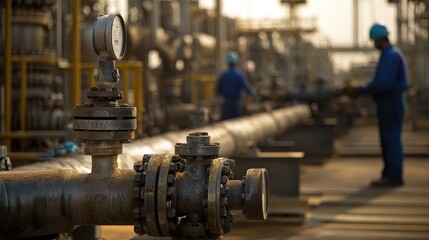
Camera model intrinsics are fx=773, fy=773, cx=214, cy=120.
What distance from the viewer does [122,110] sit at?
303 centimetres

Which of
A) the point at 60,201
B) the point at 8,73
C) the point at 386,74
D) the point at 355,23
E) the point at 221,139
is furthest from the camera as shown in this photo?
the point at 355,23

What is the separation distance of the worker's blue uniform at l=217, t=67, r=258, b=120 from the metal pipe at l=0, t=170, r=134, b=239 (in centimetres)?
763

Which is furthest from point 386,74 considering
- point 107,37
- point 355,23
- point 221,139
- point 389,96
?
point 355,23

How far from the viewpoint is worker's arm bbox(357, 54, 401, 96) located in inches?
282

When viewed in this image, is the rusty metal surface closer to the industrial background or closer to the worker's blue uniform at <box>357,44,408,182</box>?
the industrial background

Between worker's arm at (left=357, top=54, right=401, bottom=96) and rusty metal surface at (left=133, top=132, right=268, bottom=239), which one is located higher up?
worker's arm at (left=357, top=54, right=401, bottom=96)

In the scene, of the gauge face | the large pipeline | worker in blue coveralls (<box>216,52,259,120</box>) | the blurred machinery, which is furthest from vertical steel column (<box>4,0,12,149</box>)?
the gauge face

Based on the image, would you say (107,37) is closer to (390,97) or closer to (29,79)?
(390,97)

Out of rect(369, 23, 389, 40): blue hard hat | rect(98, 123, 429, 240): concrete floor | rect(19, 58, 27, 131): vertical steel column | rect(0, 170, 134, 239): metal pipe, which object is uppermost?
rect(369, 23, 389, 40): blue hard hat

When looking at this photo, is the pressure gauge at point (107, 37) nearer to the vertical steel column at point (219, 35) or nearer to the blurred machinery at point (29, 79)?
the blurred machinery at point (29, 79)

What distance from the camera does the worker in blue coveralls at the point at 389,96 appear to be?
23.6 ft

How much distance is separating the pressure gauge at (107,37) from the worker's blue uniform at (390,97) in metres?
4.44

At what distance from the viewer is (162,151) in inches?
178

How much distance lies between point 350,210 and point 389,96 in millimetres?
1570
